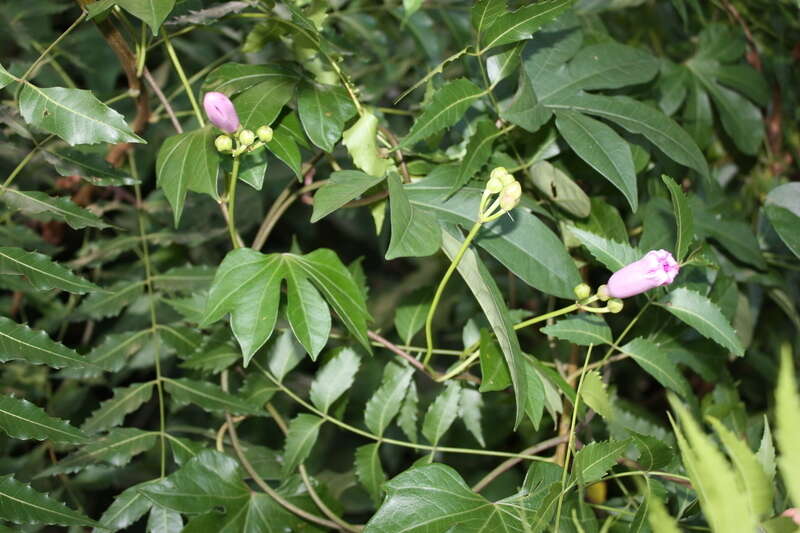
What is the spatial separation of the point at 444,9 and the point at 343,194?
715mm

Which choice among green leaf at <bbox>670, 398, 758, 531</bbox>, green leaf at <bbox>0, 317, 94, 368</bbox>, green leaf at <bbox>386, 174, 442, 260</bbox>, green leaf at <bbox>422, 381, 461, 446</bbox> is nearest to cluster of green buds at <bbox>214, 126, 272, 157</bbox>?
green leaf at <bbox>386, 174, 442, 260</bbox>

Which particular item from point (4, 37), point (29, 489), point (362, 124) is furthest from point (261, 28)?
point (4, 37)

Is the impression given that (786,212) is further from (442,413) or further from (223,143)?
(223,143)

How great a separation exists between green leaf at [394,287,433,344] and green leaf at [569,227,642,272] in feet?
0.82

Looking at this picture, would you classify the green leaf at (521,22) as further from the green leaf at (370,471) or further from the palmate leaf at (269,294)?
the green leaf at (370,471)

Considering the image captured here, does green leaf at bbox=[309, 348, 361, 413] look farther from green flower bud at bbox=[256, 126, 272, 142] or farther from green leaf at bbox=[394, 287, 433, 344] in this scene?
green flower bud at bbox=[256, 126, 272, 142]

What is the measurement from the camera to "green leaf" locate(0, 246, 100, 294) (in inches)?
30.2

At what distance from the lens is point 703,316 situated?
2.67 feet

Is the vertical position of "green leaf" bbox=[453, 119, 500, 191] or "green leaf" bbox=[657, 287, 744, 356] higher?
"green leaf" bbox=[453, 119, 500, 191]

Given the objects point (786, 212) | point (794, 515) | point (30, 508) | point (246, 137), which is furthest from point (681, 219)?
point (30, 508)

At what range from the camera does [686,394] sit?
2.93 feet

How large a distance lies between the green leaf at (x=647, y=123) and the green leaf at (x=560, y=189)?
71 mm

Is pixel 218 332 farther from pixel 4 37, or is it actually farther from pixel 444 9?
pixel 4 37

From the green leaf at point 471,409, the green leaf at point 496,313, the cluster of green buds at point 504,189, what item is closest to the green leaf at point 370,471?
the green leaf at point 471,409
